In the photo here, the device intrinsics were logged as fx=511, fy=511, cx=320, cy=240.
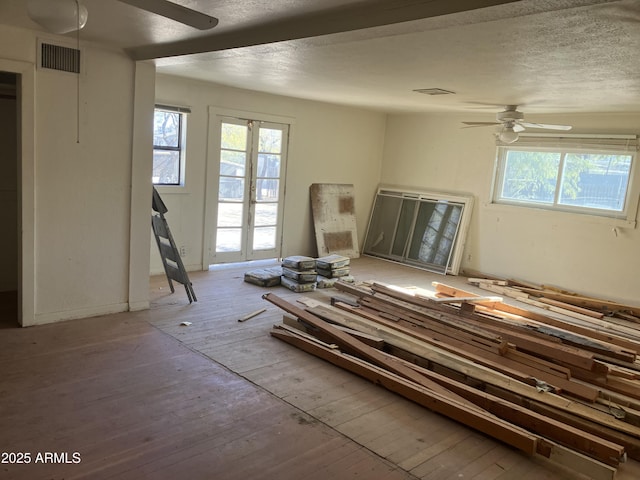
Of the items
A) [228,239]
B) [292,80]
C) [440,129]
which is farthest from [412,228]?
[292,80]

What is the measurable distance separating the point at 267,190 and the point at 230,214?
2.28ft

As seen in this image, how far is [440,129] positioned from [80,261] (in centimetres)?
580

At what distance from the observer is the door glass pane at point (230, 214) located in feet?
23.2

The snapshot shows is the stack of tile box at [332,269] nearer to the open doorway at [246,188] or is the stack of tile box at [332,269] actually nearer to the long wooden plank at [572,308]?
the open doorway at [246,188]

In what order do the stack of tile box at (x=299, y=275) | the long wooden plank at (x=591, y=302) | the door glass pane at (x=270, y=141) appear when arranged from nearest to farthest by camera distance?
the long wooden plank at (x=591, y=302) → the stack of tile box at (x=299, y=275) → the door glass pane at (x=270, y=141)

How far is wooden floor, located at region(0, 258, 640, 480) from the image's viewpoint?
2.67m

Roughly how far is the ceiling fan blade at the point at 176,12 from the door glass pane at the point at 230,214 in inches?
164

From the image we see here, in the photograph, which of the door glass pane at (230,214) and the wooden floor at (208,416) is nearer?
the wooden floor at (208,416)

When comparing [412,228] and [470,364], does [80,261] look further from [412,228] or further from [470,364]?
[412,228]

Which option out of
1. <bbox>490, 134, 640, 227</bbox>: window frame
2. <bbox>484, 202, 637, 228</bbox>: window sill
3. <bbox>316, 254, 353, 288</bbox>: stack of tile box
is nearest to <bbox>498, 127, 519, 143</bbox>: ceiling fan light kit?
<bbox>490, 134, 640, 227</bbox>: window frame

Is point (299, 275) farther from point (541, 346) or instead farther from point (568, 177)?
point (568, 177)

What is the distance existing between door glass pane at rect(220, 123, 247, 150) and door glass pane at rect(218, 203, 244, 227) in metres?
0.80

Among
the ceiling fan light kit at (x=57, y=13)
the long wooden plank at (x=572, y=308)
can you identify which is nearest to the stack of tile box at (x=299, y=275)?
the long wooden plank at (x=572, y=308)

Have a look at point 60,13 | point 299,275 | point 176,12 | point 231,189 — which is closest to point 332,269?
point 299,275
